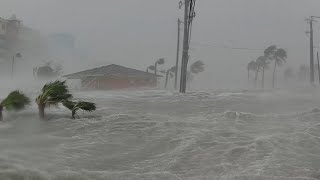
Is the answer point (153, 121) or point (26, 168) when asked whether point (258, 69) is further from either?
point (26, 168)

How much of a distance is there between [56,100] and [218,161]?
752 cm

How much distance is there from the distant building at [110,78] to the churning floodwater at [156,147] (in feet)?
107

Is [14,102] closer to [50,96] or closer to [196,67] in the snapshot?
[50,96]

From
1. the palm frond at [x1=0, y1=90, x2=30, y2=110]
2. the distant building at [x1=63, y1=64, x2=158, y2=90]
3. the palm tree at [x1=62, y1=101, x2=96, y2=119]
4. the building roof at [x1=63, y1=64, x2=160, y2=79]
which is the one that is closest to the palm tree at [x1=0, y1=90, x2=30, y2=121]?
the palm frond at [x1=0, y1=90, x2=30, y2=110]

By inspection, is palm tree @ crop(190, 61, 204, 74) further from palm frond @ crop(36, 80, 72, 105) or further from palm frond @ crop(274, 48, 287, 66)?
palm frond @ crop(36, 80, 72, 105)

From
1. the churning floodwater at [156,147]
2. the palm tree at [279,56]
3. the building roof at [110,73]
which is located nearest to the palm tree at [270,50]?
the palm tree at [279,56]

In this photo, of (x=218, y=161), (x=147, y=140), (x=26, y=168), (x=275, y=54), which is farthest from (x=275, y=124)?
(x=275, y=54)

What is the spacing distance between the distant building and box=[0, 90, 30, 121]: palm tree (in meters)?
33.0

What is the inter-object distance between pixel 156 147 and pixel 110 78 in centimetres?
3894

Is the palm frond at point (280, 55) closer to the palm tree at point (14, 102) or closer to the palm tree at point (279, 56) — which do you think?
the palm tree at point (279, 56)

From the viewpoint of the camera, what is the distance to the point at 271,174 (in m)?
7.66

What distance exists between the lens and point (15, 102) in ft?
46.8

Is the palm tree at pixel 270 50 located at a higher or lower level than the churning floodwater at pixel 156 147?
higher

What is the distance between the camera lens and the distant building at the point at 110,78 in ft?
159
